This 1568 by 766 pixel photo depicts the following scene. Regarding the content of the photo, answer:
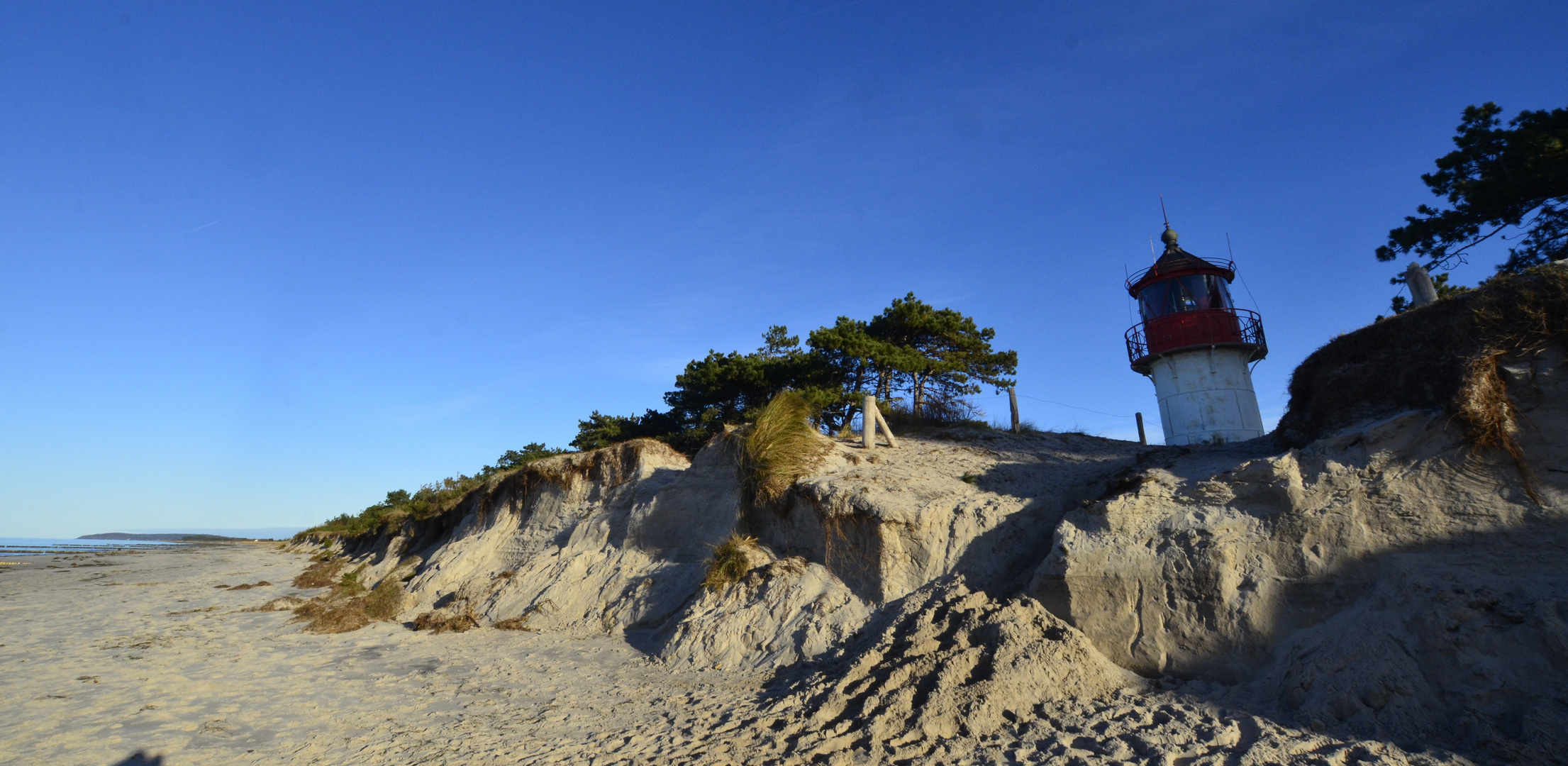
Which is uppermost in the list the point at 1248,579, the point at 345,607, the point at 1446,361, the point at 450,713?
the point at 1446,361

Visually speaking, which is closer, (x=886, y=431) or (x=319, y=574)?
(x=886, y=431)

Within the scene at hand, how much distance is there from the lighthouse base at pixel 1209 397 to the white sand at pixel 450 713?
12.2 metres

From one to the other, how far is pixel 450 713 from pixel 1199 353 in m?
16.1

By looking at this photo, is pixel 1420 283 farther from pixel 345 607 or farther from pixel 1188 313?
pixel 345 607

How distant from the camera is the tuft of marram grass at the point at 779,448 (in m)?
10.4

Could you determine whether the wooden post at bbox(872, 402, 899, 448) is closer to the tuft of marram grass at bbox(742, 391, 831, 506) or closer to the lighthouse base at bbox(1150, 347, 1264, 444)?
the tuft of marram grass at bbox(742, 391, 831, 506)

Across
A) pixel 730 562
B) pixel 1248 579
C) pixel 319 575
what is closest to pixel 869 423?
pixel 730 562

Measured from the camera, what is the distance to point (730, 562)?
380 inches

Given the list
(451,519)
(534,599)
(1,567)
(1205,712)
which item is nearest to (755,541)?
(534,599)

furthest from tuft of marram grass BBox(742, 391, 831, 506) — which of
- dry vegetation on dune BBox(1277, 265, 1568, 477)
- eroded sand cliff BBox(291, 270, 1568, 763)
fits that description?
dry vegetation on dune BBox(1277, 265, 1568, 477)

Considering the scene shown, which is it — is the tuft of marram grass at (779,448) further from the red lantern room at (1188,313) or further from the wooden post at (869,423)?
the red lantern room at (1188,313)

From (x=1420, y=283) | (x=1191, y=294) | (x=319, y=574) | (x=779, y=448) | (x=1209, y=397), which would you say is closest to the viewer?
(x=1420, y=283)

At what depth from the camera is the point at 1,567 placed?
34.1 metres

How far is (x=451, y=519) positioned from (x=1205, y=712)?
19.8 meters
